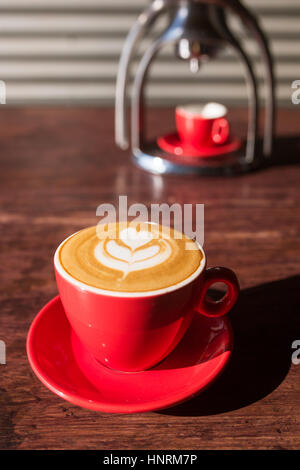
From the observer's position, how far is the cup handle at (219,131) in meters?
0.80

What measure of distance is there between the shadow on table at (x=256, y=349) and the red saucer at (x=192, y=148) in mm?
367

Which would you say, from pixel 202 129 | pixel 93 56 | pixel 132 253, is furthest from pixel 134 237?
pixel 93 56

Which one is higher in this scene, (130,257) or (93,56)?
(130,257)

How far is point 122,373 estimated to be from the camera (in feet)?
1.16

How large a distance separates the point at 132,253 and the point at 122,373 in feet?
0.29

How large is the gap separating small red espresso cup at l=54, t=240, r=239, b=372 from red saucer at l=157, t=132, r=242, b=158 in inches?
18.5

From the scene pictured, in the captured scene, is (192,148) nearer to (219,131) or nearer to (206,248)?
(219,131)

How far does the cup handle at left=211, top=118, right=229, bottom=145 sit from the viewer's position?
2.63 ft

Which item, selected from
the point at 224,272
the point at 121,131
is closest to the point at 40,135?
the point at 121,131

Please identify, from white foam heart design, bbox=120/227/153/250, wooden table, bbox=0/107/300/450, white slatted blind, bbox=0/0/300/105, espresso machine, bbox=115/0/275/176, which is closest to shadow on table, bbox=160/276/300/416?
wooden table, bbox=0/107/300/450

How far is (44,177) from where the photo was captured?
75cm

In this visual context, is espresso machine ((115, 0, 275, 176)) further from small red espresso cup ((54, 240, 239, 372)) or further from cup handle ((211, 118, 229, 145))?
small red espresso cup ((54, 240, 239, 372))

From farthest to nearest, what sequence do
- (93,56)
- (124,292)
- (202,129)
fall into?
1. (93,56)
2. (202,129)
3. (124,292)
